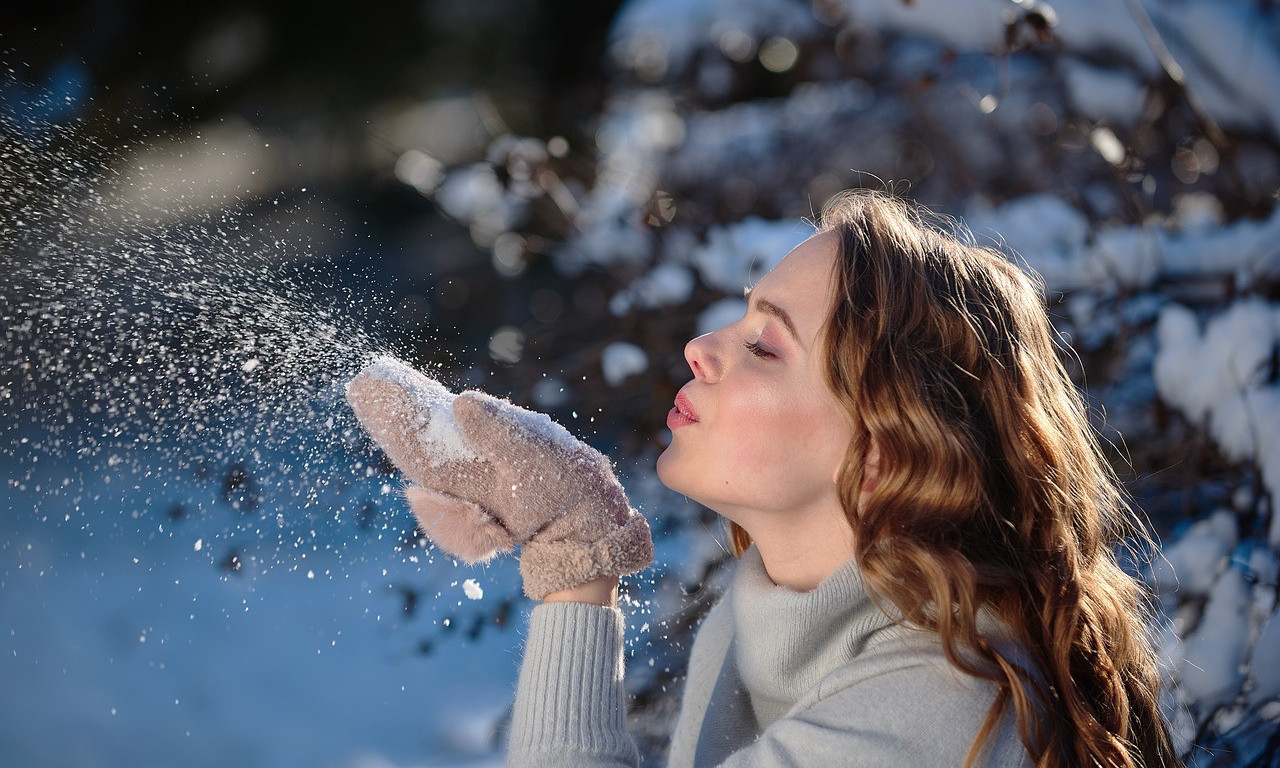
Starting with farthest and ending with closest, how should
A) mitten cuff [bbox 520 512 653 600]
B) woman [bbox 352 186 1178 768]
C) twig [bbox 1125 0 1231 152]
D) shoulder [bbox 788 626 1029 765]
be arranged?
twig [bbox 1125 0 1231 152] < mitten cuff [bbox 520 512 653 600] < woman [bbox 352 186 1178 768] < shoulder [bbox 788 626 1029 765]

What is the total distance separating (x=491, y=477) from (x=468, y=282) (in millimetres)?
1872

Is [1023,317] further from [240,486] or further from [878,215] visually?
[240,486]

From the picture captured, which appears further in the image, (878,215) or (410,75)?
(410,75)

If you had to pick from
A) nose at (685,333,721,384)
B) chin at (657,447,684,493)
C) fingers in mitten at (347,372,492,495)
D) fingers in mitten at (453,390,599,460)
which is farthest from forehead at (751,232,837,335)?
fingers in mitten at (347,372,492,495)

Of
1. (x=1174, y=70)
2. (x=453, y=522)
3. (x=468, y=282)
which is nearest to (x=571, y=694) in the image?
(x=453, y=522)

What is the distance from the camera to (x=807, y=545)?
138 centimetres

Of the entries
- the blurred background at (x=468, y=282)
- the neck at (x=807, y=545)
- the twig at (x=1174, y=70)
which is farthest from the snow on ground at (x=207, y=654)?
the twig at (x=1174, y=70)

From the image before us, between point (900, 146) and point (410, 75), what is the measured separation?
5.45 ft

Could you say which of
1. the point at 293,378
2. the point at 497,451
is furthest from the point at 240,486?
the point at 497,451

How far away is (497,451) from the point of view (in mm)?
1298

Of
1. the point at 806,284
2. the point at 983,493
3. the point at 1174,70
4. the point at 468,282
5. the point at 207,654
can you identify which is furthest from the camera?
the point at 468,282

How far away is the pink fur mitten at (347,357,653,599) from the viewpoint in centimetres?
130

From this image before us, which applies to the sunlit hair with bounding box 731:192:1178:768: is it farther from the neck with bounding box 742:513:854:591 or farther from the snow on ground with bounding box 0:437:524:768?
the snow on ground with bounding box 0:437:524:768

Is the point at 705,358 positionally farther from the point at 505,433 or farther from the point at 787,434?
the point at 505,433
